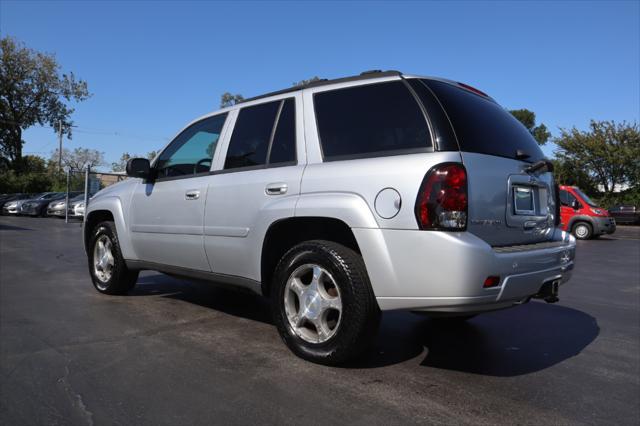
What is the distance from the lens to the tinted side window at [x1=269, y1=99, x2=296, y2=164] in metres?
3.58

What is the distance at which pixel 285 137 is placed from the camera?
3.67 metres

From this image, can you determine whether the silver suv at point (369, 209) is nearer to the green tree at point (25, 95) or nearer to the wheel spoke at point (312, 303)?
the wheel spoke at point (312, 303)

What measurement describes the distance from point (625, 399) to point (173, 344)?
117 inches

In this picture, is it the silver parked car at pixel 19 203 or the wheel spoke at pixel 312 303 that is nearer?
the wheel spoke at pixel 312 303

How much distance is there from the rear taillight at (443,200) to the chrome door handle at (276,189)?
Answer: 3.50ft

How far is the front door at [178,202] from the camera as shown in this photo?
4.19 metres

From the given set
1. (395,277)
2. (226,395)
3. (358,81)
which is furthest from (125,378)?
(358,81)

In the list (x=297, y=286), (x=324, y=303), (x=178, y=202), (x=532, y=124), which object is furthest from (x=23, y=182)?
(x=532, y=124)

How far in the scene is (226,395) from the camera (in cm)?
270

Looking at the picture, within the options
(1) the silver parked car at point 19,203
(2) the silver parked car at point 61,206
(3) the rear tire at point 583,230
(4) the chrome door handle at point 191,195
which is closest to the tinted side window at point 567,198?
(3) the rear tire at point 583,230

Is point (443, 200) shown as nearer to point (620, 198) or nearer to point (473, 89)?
point (473, 89)

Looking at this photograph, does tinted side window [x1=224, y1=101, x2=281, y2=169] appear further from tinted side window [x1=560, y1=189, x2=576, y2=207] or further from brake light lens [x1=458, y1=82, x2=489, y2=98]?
tinted side window [x1=560, y1=189, x2=576, y2=207]

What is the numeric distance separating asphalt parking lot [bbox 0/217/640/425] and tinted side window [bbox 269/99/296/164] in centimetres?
140

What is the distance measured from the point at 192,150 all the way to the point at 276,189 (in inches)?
57.2
